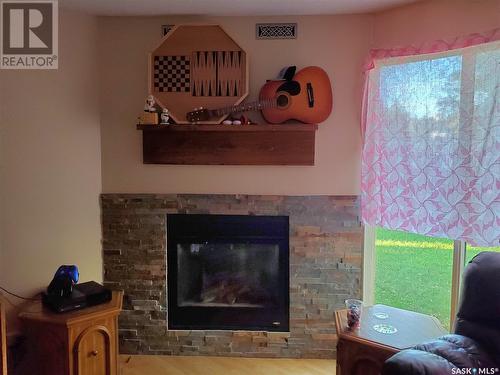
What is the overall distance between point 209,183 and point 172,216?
1.14 feet

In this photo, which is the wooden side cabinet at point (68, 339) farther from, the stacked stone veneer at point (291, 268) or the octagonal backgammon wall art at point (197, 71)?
the octagonal backgammon wall art at point (197, 71)

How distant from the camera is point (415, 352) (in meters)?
1.55

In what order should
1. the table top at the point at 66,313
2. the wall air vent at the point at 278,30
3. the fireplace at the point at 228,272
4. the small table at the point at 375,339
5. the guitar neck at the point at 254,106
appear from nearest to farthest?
the small table at the point at 375,339 → the table top at the point at 66,313 → the guitar neck at the point at 254,106 → the wall air vent at the point at 278,30 → the fireplace at the point at 228,272

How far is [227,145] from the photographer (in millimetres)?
2588

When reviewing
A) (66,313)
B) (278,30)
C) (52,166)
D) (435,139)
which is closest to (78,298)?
(66,313)

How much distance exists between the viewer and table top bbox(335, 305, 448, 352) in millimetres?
1809

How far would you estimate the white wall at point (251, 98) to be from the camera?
2557 millimetres

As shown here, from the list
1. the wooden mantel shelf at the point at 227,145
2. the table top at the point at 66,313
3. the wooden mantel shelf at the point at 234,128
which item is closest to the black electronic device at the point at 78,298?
the table top at the point at 66,313

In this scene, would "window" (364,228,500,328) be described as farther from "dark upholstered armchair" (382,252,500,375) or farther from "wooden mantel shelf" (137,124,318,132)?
"wooden mantel shelf" (137,124,318,132)

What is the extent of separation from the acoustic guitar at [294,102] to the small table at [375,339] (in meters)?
1.25

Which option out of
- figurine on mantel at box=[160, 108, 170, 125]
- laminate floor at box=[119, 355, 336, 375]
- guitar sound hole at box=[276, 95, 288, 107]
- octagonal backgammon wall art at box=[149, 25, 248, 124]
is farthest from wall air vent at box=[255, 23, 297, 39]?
laminate floor at box=[119, 355, 336, 375]

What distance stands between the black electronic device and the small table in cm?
137

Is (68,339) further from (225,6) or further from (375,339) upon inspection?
(225,6)

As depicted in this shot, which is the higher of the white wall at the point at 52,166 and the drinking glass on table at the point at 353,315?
the white wall at the point at 52,166
